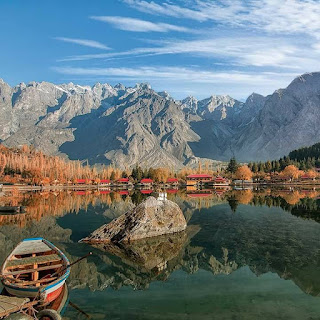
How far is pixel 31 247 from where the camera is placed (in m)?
28.2

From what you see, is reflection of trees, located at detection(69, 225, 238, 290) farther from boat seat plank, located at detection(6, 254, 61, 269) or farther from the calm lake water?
boat seat plank, located at detection(6, 254, 61, 269)

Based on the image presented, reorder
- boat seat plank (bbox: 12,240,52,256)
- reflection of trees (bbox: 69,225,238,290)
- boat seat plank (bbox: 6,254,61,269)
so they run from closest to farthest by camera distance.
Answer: boat seat plank (bbox: 6,254,61,269) → reflection of trees (bbox: 69,225,238,290) → boat seat plank (bbox: 12,240,52,256)

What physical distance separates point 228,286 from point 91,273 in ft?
38.2

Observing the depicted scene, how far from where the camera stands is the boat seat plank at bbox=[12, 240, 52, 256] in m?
26.9

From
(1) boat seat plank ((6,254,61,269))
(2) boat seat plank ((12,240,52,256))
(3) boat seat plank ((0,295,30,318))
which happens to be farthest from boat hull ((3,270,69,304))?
(2) boat seat plank ((12,240,52,256))

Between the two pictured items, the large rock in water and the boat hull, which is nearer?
the boat hull

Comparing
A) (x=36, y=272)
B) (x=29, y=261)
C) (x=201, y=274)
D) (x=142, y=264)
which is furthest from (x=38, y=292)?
(x=201, y=274)

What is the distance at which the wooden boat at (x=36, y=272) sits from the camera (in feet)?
65.9

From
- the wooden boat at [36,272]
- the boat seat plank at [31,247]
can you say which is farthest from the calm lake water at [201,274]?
the boat seat plank at [31,247]

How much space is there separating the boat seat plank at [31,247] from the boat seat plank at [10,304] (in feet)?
27.8

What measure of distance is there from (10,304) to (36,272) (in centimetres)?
572

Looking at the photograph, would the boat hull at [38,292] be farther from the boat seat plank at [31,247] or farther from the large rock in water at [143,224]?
the large rock in water at [143,224]

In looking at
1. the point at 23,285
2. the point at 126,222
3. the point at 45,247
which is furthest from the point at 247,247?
the point at 23,285

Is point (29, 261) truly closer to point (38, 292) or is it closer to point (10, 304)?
point (38, 292)
